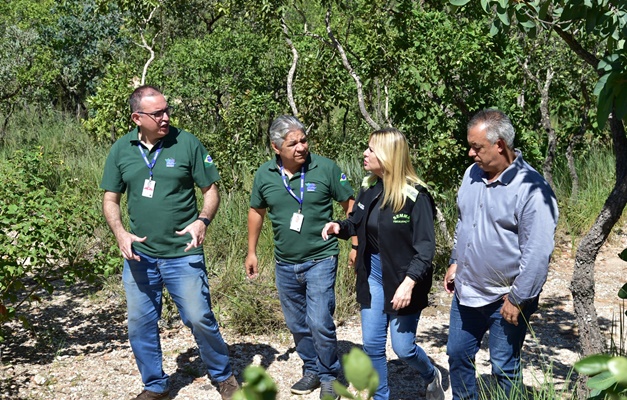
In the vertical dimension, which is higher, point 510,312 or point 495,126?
point 495,126

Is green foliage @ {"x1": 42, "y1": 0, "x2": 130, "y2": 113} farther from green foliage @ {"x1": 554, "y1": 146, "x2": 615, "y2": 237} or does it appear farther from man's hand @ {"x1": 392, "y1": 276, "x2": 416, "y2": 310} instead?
man's hand @ {"x1": 392, "y1": 276, "x2": 416, "y2": 310}

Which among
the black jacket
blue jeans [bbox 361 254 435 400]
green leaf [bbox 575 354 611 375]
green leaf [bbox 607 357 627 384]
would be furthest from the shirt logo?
green leaf [bbox 607 357 627 384]

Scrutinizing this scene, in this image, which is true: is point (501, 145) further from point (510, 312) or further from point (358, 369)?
point (358, 369)

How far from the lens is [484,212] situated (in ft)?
11.7

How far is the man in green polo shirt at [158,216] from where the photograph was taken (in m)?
4.37

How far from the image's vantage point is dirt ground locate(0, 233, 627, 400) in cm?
491

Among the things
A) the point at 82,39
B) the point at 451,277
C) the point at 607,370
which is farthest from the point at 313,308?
the point at 82,39

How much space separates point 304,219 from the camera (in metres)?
4.52

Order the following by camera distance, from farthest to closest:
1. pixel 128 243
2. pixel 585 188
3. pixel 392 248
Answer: pixel 585 188 → pixel 128 243 → pixel 392 248

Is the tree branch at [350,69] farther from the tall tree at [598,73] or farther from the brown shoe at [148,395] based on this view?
the brown shoe at [148,395]

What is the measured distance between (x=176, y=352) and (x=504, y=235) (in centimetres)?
294

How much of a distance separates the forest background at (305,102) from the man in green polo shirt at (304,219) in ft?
4.12

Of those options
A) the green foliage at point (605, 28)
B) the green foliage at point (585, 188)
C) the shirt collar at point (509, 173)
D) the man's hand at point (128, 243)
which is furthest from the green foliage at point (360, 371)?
the green foliage at point (585, 188)

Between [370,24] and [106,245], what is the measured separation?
3.23 m
